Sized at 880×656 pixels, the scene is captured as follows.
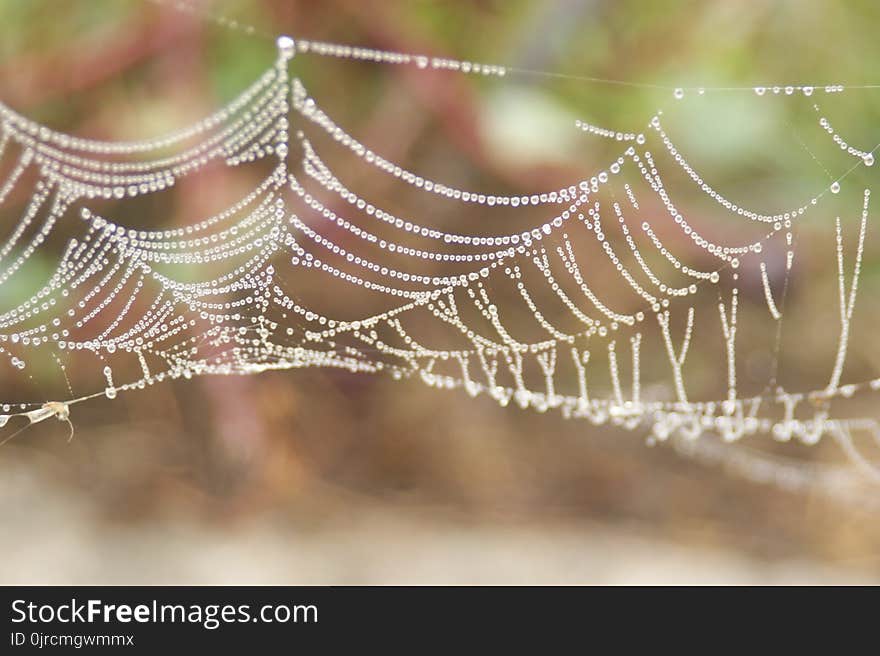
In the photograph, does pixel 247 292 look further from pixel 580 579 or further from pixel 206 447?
pixel 580 579

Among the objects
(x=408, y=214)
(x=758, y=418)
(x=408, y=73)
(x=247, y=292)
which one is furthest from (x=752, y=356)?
(x=247, y=292)

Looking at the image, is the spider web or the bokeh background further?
the bokeh background

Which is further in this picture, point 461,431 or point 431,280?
point 461,431

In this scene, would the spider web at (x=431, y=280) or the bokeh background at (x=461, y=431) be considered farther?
the bokeh background at (x=461, y=431)
